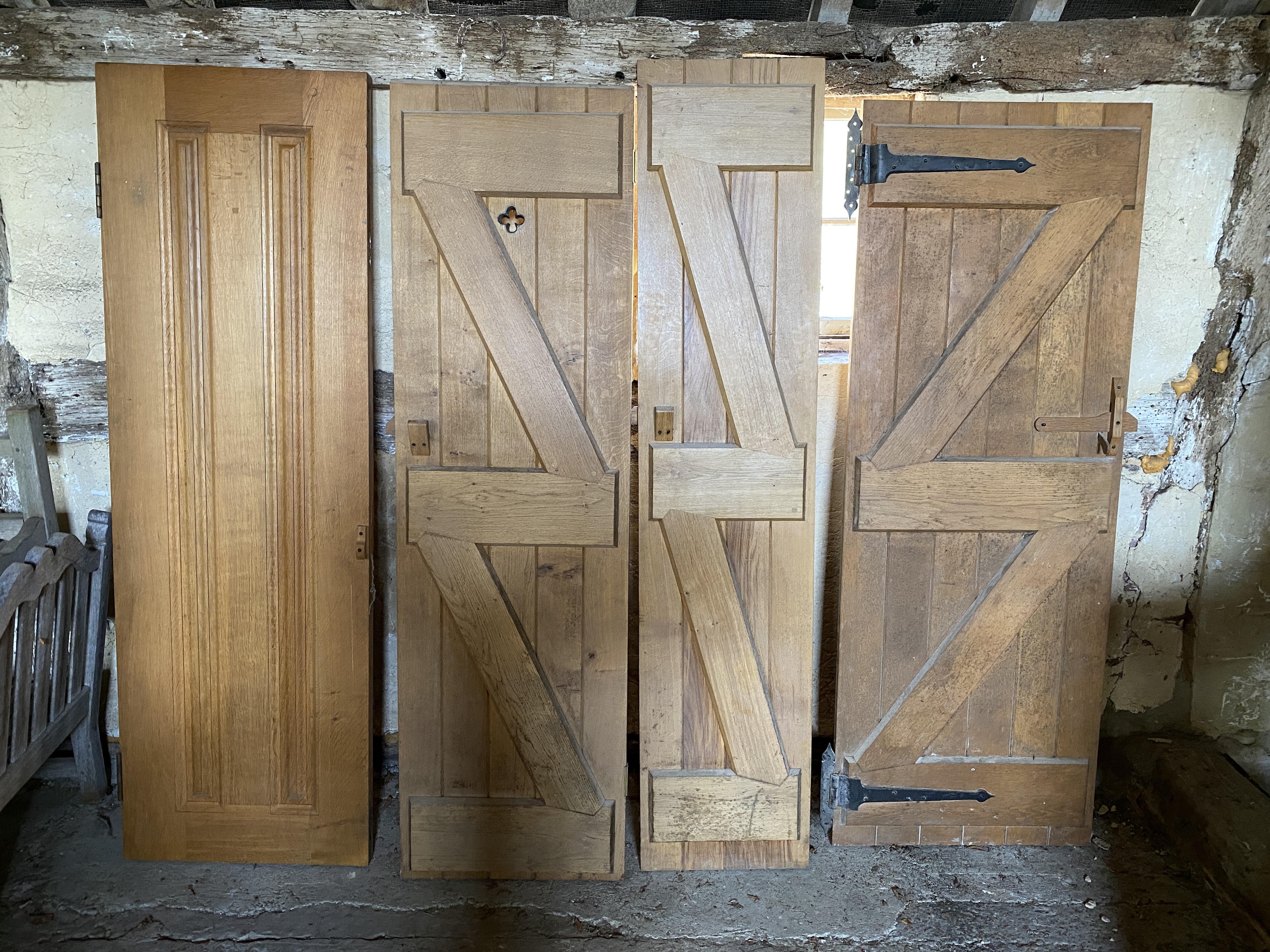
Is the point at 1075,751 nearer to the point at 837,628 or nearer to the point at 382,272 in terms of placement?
the point at 837,628

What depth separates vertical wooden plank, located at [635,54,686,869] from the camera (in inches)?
90.2

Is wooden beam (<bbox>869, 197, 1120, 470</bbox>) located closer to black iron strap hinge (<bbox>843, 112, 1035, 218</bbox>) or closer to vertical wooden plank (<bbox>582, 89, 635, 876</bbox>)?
black iron strap hinge (<bbox>843, 112, 1035, 218</bbox>)

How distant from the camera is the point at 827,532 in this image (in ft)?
9.27

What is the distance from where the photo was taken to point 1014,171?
7.71ft

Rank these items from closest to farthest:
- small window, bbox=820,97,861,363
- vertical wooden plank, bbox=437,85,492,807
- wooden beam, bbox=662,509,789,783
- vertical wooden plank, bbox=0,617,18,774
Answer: vertical wooden plank, bbox=0,617,18,774 < vertical wooden plank, bbox=437,85,492,807 < wooden beam, bbox=662,509,789,783 < small window, bbox=820,97,861,363

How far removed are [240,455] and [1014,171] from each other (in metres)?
2.33

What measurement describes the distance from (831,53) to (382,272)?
1520mm

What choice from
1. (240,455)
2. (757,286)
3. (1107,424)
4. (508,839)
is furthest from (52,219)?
(1107,424)

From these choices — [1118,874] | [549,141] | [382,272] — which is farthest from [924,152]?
[1118,874]

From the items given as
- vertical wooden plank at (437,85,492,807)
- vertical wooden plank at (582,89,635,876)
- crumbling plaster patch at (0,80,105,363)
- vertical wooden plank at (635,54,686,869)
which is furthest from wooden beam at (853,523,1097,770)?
crumbling plaster patch at (0,80,105,363)

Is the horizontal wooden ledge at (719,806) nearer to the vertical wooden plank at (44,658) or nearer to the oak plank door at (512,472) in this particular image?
the oak plank door at (512,472)

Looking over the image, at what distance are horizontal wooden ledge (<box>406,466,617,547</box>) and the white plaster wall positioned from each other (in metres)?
1.65

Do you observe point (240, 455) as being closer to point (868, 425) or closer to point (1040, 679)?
point (868, 425)

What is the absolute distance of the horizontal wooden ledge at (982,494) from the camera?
8.09 feet
